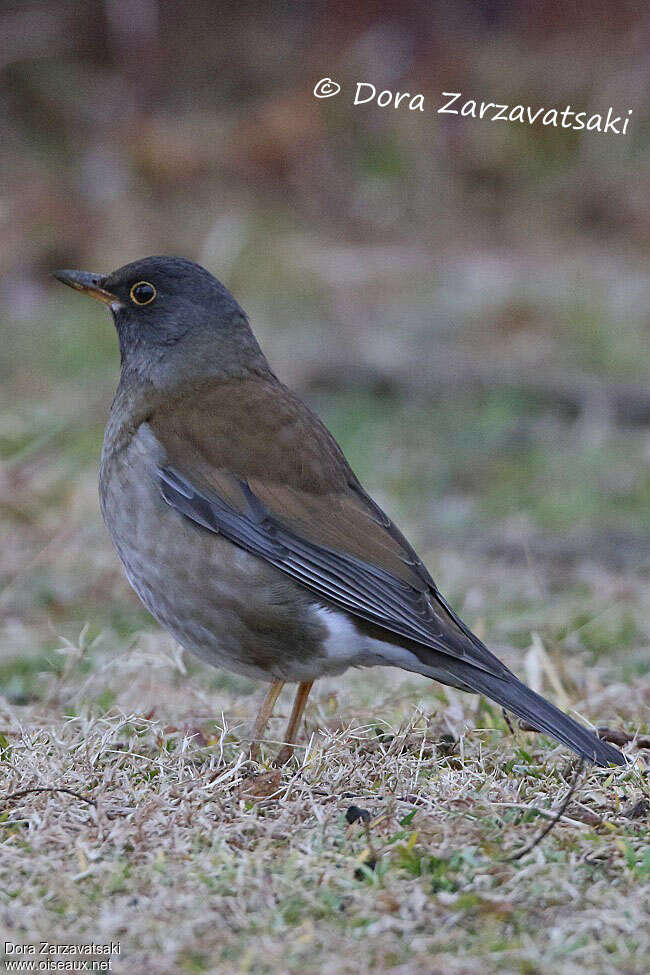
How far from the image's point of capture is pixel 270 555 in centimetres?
464

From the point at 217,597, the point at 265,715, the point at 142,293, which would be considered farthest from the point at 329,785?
the point at 142,293

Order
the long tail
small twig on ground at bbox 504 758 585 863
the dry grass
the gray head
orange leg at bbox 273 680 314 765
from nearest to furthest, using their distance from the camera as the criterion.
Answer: the dry grass, small twig on ground at bbox 504 758 585 863, the long tail, orange leg at bbox 273 680 314 765, the gray head

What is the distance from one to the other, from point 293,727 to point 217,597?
487mm

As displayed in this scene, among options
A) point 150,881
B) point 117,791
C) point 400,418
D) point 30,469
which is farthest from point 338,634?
point 400,418

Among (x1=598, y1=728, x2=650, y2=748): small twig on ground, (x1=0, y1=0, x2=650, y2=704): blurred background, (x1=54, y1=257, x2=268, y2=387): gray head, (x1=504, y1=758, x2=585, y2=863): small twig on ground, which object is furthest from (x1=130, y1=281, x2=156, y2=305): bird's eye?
(x1=504, y1=758, x2=585, y2=863): small twig on ground

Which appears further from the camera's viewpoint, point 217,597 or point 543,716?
point 217,597

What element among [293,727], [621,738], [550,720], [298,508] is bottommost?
[293,727]

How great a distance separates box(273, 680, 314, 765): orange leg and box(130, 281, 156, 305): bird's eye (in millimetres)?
1629

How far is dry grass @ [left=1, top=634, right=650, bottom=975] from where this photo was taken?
3.28 metres

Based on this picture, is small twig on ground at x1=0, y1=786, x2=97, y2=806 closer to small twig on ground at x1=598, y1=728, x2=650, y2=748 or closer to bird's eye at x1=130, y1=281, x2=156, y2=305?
small twig on ground at x1=598, y1=728, x2=650, y2=748

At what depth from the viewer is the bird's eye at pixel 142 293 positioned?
18.0ft

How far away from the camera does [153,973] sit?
3158 millimetres

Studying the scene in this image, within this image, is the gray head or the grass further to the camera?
the gray head

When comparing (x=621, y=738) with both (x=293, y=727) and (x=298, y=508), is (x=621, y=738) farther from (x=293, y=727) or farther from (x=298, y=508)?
(x=298, y=508)
